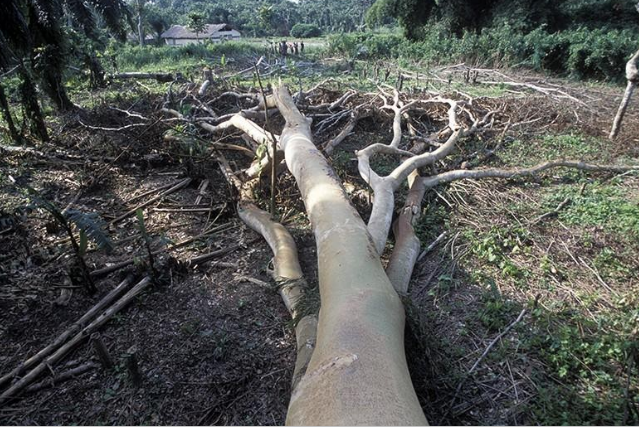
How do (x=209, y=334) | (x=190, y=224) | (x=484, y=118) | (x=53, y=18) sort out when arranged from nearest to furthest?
(x=209, y=334) < (x=190, y=224) < (x=484, y=118) < (x=53, y=18)

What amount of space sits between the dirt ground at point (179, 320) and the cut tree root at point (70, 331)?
12 centimetres

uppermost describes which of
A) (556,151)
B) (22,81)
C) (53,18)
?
(53,18)

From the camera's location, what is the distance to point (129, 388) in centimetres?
233

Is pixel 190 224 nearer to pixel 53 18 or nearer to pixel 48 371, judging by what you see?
pixel 48 371

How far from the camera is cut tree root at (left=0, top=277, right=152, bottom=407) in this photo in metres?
2.30

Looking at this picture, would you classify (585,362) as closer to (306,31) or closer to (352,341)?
(352,341)

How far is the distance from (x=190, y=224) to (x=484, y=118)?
496 centimetres

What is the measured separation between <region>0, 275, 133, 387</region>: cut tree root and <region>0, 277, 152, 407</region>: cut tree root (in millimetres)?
36

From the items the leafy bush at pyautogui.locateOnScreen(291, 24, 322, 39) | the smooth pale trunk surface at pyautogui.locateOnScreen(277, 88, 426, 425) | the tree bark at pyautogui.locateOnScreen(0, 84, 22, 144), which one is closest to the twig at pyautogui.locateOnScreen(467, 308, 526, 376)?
the smooth pale trunk surface at pyautogui.locateOnScreen(277, 88, 426, 425)

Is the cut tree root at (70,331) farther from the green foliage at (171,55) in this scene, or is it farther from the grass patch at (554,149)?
the green foliage at (171,55)

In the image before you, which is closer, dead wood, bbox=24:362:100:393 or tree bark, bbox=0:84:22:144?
dead wood, bbox=24:362:100:393

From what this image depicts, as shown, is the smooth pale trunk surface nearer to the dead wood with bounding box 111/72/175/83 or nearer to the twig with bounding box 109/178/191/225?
A: the twig with bounding box 109/178/191/225

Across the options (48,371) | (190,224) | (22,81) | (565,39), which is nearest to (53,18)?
(22,81)

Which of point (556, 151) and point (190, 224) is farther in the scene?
point (556, 151)
